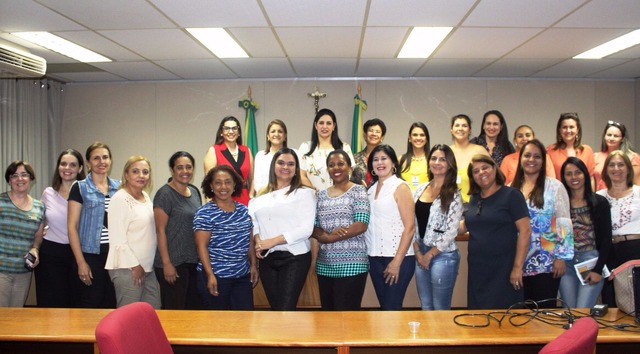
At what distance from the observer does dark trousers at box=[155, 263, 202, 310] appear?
3.46m

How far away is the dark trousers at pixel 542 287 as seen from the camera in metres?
3.19

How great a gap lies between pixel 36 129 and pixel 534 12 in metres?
6.53

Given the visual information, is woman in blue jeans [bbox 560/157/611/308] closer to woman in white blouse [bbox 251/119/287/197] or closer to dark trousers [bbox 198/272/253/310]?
dark trousers [bbox 198/272/253/310]

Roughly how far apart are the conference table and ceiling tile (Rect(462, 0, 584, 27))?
261 centimetres

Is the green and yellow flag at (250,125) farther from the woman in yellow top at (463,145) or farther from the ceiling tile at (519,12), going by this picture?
the ceiling tile at (519,12)

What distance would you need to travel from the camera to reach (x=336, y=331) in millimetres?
2217

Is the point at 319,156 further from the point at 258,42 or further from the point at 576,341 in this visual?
the point at 576,341

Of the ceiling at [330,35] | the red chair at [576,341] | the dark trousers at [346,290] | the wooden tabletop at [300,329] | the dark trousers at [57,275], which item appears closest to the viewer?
the red chair at [576,341]

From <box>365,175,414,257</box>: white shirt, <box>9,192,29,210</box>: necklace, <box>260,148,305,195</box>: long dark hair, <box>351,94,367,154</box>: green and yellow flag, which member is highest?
<box>351,94,367,154</box>: green and yellow flag

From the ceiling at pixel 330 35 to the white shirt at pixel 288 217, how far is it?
65.2 inches

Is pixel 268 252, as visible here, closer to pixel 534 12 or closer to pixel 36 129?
pixel 534 12

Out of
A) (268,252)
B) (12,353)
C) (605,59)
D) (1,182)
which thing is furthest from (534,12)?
(1,182)

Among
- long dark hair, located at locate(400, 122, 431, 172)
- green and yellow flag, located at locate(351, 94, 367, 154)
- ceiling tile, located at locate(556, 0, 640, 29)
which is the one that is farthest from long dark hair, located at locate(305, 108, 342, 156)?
green and yellow flag, located at locate(351, 94, 367, 154)

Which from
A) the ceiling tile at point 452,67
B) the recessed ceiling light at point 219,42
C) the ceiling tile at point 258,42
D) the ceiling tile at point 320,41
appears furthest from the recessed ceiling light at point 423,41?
the recessed ceiling light at point 219,42
